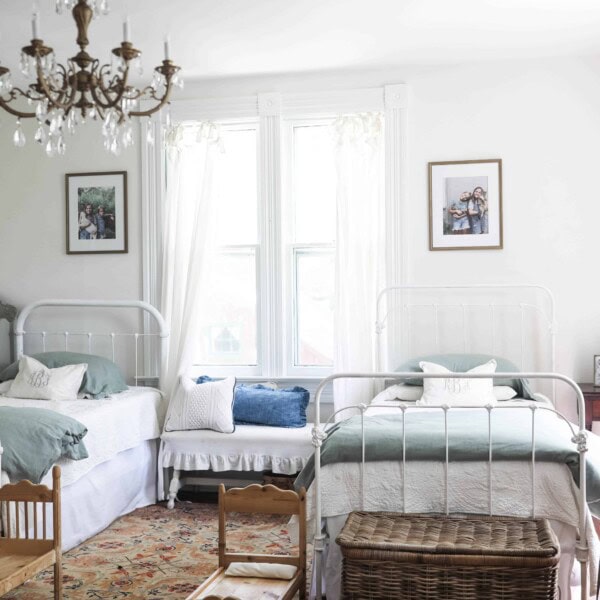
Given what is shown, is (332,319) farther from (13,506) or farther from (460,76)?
(13,506)

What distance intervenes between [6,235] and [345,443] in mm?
3582

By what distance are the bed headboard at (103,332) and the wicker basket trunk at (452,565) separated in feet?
9.79

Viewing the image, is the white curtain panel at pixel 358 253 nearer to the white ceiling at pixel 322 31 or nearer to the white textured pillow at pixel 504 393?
the white ceiling at pixel 322 31

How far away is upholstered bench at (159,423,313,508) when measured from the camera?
491cm

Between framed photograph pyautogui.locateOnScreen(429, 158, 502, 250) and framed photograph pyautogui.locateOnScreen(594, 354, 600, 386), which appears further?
framed photograph pyautogui.locateOnScreen(429, 158, 502, 250)

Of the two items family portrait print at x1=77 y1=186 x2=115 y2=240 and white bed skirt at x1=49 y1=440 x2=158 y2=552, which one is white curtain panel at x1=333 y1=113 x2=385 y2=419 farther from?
family portrait print at x1=77 y1=186 x2=115 y2=240

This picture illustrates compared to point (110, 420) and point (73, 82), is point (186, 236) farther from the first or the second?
point (73, 82)

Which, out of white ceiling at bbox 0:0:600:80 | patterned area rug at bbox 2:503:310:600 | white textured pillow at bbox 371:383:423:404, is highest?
white ceiling at bbox 0:0:600:80

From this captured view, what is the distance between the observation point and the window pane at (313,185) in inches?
221

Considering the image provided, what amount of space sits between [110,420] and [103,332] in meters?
1.31

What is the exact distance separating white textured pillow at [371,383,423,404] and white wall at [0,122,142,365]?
1.95 meters

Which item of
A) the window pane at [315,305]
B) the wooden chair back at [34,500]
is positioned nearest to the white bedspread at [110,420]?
the wooden chair back at [34,500]

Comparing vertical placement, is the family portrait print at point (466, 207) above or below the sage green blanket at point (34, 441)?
above

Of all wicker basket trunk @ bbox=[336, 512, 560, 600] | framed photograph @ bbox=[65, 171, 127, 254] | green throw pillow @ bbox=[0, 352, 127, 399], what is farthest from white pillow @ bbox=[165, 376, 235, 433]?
wicker basket trunk @ bbox=[336, 512, 560, 600]
